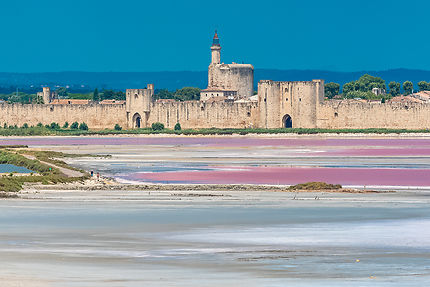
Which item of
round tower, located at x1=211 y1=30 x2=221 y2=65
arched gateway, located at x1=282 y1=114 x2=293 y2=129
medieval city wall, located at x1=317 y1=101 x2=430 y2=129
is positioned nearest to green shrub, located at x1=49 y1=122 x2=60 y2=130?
round tower, located at x1=211 y1=30 x2=221 y2=65

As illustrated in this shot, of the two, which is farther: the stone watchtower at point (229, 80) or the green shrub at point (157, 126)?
the stone watchtower at point (229, 80)

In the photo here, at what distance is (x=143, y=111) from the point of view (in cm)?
9700

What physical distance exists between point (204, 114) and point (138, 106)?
6.64 meters

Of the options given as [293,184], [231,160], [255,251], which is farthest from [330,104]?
[255,251]

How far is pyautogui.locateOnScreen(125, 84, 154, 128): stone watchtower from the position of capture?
96938 mm

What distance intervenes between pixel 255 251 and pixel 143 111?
81.1 meters

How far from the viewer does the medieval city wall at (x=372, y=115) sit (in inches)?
3573

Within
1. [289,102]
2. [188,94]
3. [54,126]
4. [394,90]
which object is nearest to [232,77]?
[289,102]

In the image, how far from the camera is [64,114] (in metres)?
101

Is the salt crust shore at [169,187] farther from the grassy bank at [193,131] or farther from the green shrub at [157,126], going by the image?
the green shrub at [157,126]

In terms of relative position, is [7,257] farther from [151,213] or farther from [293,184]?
[293,184]

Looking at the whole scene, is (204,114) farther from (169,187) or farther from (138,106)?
(169,187)

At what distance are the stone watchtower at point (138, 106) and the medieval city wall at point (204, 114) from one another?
49cm

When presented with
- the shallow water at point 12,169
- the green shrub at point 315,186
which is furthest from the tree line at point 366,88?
the green shrub at point 315,186
